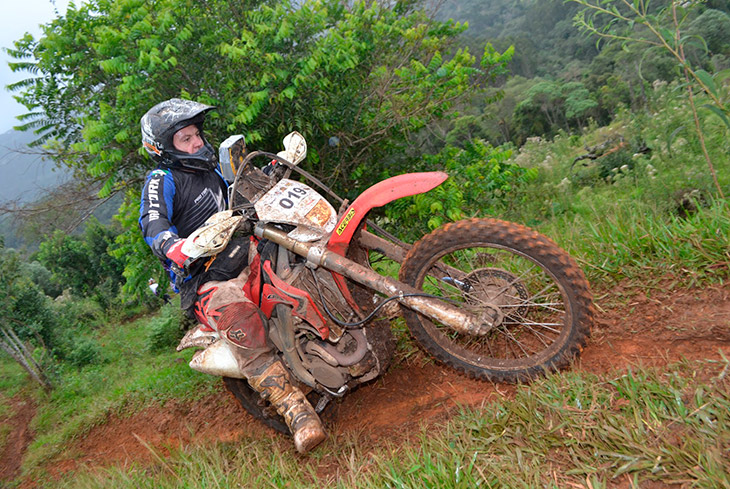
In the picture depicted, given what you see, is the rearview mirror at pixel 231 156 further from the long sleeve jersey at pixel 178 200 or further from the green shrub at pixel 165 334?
the green shrub at pixel 165 334

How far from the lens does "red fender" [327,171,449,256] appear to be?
2736mm

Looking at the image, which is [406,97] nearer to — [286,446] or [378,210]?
[378,210]

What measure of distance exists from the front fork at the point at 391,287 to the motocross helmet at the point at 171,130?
968 mm

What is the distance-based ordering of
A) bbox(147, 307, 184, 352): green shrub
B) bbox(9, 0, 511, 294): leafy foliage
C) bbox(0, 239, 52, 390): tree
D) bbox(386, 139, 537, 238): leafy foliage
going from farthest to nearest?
bbox(0, 239, 52, 390): tree < bbox(147, 307, 184, 352): green shrub < bbox(386, 139, 537, 238): leafy foliage < bbox(9, 0, 511, 294): leafy foliage

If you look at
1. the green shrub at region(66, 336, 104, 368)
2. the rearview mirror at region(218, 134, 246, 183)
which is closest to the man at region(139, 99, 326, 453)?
the rearview mirror at region(218, 134, 246, 183)

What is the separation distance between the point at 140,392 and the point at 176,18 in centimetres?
446

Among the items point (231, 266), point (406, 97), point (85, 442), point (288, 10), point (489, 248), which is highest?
point (288, 10)

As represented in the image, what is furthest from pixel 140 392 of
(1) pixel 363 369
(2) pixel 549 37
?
(2) pixel 549 37

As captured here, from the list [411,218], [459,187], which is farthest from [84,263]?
[459,187]

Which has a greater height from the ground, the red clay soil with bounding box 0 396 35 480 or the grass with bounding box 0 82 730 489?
the grass with bounding box 0 82 730 489

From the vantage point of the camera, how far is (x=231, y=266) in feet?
11.0

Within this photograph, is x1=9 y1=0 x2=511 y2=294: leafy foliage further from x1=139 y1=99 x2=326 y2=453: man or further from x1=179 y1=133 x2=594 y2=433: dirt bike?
x1=179 y1=133 x2=594 y2=433: dirt bike

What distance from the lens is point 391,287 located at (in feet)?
8.77

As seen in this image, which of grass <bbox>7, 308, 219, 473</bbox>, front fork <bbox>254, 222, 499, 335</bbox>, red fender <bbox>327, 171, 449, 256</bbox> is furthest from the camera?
grass <bbox>7, 308, 219, 473</bbox>
